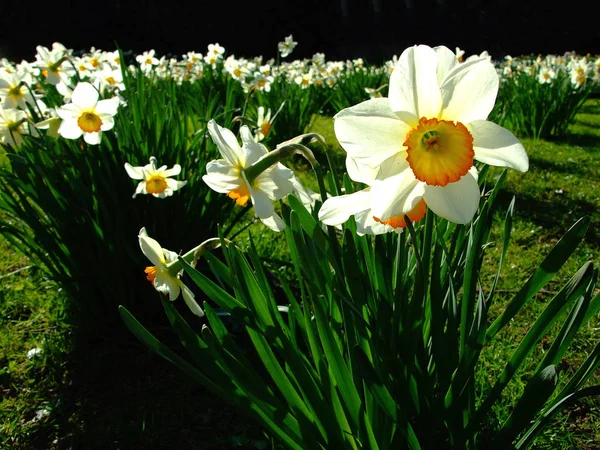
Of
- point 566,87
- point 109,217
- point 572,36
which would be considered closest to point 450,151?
point 109,217

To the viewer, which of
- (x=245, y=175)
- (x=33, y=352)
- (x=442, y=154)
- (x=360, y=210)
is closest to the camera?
(x=442, y=154)

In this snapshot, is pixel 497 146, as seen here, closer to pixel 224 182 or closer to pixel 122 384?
pixel 224 182

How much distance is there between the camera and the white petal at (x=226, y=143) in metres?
1.05

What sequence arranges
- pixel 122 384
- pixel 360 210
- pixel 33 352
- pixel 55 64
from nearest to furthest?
pixel 360 210 → pixel 122 384 → pixel 33 352 → pixel 55 64

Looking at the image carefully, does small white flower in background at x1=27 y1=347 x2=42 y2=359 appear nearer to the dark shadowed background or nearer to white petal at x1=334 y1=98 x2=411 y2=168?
white petal at x1=334 y1=98 x2=411 y2=168

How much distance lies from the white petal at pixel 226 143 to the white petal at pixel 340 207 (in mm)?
248

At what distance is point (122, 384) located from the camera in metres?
2.00

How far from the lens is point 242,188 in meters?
1.09

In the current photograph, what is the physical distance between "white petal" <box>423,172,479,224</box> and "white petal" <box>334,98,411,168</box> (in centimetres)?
9

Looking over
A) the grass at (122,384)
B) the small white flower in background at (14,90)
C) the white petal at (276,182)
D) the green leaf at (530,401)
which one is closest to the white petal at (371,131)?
the white petal at (276,182)

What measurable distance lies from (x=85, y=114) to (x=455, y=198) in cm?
151

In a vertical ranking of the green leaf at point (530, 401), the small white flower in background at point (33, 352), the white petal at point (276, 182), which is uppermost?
the white petal at point (276, 182)

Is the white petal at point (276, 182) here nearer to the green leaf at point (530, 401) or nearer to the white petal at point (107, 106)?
the green leaf at point (530, 401)

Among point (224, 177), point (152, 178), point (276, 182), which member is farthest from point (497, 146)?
point (152, 178)
